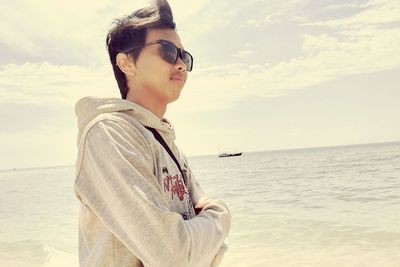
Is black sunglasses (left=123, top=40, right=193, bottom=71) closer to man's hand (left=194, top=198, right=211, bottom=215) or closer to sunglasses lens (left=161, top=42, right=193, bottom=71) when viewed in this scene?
sunglasses lens (left=161, top=42, right=193, bottom=71)

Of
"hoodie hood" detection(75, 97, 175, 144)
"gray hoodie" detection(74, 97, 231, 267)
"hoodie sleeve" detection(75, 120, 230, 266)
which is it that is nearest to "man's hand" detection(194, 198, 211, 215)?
"gray hoodie" detection(74, 97, 231, 267)

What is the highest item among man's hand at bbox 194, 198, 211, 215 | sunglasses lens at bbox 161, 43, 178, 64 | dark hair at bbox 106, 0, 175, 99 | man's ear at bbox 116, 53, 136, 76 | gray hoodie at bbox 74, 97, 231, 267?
dark hair at bbox 106, 0, 175, 99

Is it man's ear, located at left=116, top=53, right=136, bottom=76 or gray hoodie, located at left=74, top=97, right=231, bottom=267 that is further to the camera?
man's ear, located at left=116, top=53, right=136, bottom=76

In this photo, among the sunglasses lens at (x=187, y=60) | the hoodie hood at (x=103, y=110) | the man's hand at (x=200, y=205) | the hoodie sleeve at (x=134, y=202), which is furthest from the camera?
the sunglasses lens at (x=187, y=60)

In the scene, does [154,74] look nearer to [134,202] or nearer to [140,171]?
[140,171]

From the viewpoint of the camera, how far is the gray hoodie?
4.16ft

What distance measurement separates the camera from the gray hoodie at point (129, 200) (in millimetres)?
1268

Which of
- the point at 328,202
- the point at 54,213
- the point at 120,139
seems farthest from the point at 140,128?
the point at 54,213

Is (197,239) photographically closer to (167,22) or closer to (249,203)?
(167,22)

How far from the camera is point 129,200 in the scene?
4.23 ft

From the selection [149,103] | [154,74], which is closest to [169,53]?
[154,74]

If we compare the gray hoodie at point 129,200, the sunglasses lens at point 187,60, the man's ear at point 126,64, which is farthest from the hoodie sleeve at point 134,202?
the sunglasses lens at point 187,60

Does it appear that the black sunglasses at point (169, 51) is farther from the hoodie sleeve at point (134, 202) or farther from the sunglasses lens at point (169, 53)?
the hoodie sleeve at point (134, 202)

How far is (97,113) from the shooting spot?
4.96ft
